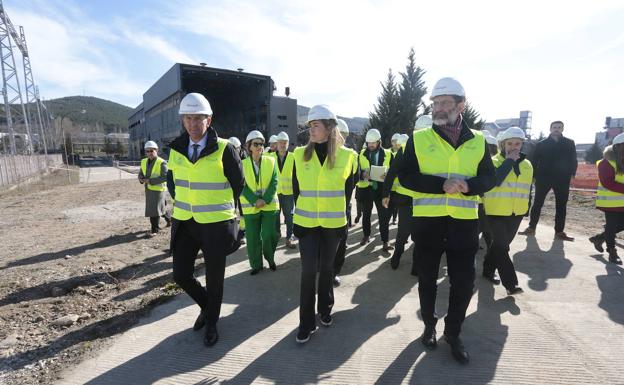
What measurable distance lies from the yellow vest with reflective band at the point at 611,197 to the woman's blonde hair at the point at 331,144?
4.35 meters

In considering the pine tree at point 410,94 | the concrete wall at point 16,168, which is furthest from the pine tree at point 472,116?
the concrete wall at point 16,168

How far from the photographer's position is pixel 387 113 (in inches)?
805

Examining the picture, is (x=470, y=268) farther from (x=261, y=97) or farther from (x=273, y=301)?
(x=261, y=97)

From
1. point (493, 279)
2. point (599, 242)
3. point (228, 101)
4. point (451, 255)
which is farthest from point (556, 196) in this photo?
point (228, 101)

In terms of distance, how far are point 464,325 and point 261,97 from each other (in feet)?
80.4

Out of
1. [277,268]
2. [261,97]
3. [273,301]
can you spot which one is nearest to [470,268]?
[273,301]

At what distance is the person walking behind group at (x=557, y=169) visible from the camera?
248 inches

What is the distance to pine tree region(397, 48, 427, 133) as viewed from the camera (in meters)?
20.2

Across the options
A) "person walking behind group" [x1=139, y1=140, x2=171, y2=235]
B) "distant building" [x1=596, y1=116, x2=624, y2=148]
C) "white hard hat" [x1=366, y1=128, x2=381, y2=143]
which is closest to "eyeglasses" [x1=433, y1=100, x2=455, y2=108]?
"white hard hat" [x1=366, y1=128, x2=381, y2=143]

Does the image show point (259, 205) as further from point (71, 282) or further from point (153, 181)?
point (153, 181)

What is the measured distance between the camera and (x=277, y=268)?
475 centimetres

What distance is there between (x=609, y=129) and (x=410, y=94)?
43.7 metres

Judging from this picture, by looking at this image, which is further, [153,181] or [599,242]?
→ [153,181]

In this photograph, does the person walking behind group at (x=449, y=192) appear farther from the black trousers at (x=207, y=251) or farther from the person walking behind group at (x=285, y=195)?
the person walking behind group at (x=285, y=195)
